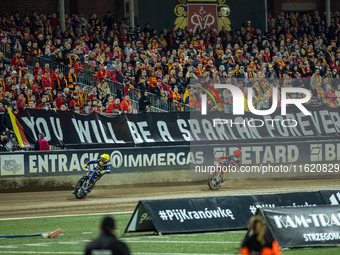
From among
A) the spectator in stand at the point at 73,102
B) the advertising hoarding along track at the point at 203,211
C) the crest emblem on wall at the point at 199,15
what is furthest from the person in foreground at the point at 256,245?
the crest emblem on wall at the point at 199,15

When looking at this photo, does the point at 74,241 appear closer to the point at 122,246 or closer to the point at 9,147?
the point at 122,246

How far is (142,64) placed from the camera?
2592 centimetres

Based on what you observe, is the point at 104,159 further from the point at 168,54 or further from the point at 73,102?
the point at 168,54

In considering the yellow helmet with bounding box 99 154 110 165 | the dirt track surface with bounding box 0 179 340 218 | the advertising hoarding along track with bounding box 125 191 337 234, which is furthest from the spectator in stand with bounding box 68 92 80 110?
the advertising hoarding along track with bounding box 125 191 337 234

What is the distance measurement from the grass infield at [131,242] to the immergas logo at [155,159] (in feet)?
23.8

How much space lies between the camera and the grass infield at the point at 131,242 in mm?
10789

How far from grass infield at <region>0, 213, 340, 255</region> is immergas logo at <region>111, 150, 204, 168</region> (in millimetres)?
7246

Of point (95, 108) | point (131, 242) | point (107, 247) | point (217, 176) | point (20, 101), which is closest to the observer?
point (107, 247)

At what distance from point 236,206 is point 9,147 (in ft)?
32.5

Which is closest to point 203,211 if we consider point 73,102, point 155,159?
point 155,159

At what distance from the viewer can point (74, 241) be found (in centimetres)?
1198

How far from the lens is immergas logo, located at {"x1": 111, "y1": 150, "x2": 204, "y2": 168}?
2156 cm

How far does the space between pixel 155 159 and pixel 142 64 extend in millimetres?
5330

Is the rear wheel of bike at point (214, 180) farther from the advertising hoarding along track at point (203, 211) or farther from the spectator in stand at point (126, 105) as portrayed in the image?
the advertising hoarding along track at point (203, 211)
